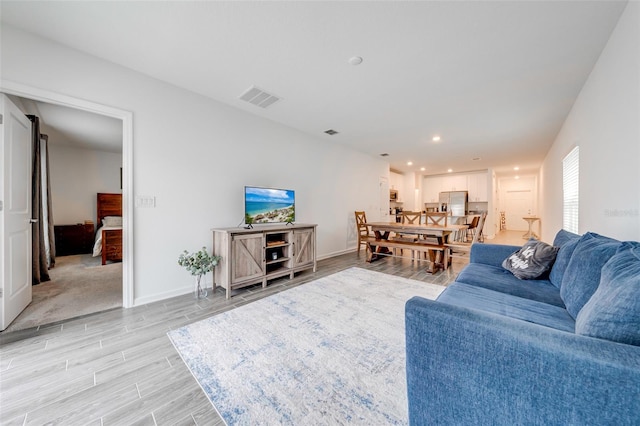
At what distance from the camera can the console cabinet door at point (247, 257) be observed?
294 cm

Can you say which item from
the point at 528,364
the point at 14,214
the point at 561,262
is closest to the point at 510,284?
the point at 561,262

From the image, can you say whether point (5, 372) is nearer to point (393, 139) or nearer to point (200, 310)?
point (200, 310)

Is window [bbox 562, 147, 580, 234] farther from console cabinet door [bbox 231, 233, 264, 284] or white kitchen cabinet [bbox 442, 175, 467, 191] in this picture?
white kitchen cabinet [bbox 442, 175, 467, 191]

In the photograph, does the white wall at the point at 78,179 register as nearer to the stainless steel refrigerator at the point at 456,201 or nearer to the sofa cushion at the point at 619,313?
the sofa cushion at the point at 619,313

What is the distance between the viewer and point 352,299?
2.73m

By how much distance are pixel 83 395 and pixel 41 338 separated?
3.58 feet

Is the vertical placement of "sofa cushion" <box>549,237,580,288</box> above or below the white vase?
above

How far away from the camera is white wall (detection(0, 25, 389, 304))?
2.19m

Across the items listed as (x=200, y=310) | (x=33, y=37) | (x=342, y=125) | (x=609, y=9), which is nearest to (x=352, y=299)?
(x=200, y=310)

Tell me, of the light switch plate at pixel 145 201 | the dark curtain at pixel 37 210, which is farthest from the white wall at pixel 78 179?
the light switch plate at pixel 145 201

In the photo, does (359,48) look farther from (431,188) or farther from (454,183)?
(431,188)

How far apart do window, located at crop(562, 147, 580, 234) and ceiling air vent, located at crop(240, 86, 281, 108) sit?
4126 mm

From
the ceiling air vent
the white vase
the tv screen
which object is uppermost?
the ceiling air vent

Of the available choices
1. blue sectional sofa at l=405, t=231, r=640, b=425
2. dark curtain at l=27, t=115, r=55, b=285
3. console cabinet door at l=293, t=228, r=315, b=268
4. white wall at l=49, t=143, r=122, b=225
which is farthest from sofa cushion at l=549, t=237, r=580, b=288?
white wall at l=49, t=143, r=122, b=225
